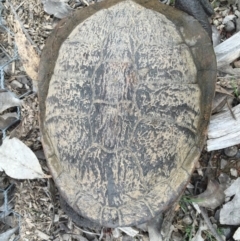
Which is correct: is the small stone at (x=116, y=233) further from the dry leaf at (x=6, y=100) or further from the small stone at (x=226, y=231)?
the dry leaf at (x=6, y=100)

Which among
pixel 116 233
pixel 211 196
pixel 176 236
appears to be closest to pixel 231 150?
pixel 211 196

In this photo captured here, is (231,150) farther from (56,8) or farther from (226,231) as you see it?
(56,8)

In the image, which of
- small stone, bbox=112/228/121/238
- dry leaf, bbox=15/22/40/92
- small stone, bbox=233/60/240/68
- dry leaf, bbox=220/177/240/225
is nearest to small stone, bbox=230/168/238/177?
dry leaf, bbox=220/177/240/225

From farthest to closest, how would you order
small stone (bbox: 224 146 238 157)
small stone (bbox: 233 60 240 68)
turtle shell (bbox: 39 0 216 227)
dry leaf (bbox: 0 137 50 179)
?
1. small stone (bbox: 233 60 240 68)
2. small stone (bbox: 224 146 238 157)
3. dry leaf (bbox: 0 137 50 179)
4. turtle shell (bbox: 39 0 216 227)

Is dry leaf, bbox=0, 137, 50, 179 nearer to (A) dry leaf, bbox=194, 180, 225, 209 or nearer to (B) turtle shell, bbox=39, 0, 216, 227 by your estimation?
(B) turtle shell, bbox=39, 0, 216, 227

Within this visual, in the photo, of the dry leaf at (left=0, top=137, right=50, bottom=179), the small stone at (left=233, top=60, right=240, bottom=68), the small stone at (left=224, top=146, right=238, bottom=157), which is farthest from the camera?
the small stone at (left=233, top=60, right=240, bottom=68)

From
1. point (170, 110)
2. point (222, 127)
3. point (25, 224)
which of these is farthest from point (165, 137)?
point (25, 224)
